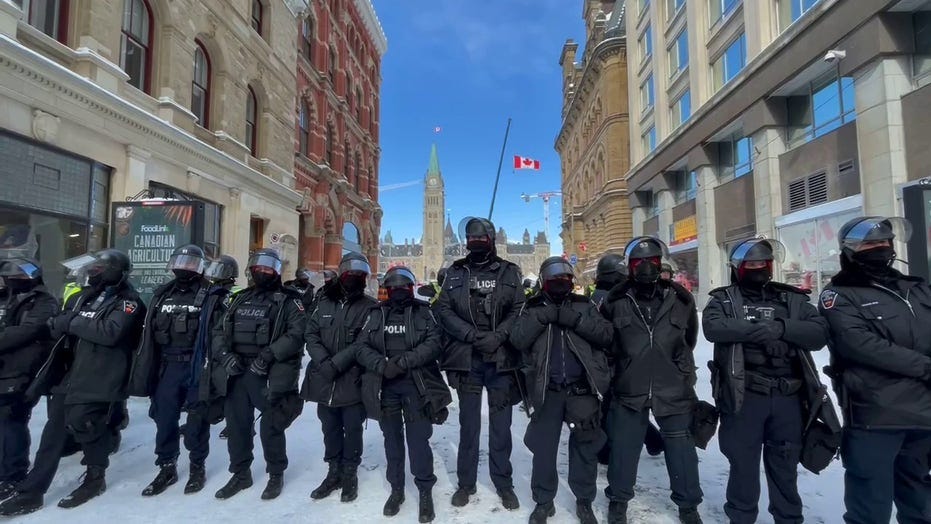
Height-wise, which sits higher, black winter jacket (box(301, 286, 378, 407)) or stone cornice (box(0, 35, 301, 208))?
stone cornice (box(0, 35, 301, 208))

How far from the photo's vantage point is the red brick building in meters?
19.8

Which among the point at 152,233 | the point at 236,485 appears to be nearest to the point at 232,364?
the point at 236,485

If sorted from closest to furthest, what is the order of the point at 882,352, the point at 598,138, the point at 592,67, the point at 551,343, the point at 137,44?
the point at 882,352 → the point at 551,343 → the point at 137,44 → the point at 592,67 → the point at 598,138

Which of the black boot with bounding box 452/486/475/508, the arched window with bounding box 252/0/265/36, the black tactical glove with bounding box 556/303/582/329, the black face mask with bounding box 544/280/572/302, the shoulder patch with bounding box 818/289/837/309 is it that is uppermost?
the arched window with bounding box 252/0/265/36

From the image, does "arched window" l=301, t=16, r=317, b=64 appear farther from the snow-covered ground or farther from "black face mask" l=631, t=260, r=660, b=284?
"black face mask" l=631, t=260, r=660, b=284

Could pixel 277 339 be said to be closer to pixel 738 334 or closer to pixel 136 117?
pixel 738 334

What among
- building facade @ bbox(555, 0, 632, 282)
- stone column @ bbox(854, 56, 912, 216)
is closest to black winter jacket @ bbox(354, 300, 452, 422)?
stone column @ bbox(854, 56, 912, 216)

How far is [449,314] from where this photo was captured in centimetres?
375

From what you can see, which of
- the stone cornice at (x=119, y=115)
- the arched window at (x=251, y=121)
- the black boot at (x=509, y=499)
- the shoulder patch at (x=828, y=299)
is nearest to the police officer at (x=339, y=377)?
the black boot at (x=509, y=499)

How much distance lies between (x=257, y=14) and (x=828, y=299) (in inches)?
734

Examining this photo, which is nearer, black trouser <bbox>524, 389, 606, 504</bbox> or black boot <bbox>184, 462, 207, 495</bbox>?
black trouser <bbox>524, 389, 606, 504</bbox>

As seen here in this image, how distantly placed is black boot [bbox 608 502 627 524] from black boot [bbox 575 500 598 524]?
12cm

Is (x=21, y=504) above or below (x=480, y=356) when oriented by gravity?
below

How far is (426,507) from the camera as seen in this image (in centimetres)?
345
